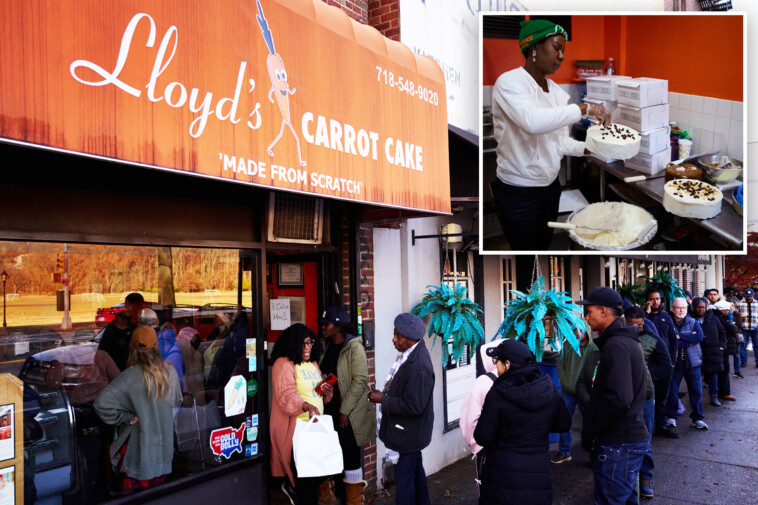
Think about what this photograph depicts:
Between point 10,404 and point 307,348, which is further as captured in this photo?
point 307,348

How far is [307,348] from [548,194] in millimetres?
3037

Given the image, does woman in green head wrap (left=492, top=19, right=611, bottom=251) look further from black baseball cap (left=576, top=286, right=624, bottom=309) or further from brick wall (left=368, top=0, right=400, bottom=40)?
black baseball cap (left=576, top=286, right=624, bottom=309)

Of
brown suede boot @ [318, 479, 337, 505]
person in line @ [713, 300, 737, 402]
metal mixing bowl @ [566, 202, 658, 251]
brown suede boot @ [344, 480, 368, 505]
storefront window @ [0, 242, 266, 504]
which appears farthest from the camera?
person in line @ [713, 300, 737, 402]

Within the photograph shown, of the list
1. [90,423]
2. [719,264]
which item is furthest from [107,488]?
[719,264]

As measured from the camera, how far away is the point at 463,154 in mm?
6961

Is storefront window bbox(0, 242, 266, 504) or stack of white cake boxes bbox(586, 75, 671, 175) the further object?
stack of white cake boxes bbox(586, 75, 671, 175)

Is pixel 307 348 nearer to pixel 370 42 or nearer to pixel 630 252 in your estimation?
pixel 370 42

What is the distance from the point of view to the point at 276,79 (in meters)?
3.86

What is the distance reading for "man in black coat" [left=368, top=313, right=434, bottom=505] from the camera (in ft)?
15.2

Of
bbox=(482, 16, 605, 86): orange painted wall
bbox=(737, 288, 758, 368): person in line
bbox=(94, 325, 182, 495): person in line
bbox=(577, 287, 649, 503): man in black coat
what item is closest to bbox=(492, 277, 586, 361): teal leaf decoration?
bbox=(577, 287, 649, 503): man in black coat

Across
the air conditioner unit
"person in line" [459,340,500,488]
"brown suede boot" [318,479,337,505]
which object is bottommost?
"brown suede boot" [318,479,337,505]

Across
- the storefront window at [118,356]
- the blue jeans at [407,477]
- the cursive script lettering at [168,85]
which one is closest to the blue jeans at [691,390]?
the blue jeans at [407,477]

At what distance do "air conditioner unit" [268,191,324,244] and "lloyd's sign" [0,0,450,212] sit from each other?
90 centimetres

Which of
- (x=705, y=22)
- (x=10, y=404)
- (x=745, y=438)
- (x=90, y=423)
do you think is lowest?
(x=745, y=438)
